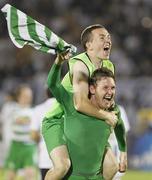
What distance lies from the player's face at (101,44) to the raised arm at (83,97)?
0.20m

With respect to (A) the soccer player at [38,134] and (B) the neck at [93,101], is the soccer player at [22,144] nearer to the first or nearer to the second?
(A) the soccer player at [38,134]

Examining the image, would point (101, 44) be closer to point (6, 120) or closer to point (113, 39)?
point (6, 120)

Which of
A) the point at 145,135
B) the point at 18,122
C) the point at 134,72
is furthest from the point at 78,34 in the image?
the point at 18,122

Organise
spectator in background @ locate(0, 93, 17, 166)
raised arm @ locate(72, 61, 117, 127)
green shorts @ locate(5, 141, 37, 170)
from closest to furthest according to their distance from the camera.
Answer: raised arm @ locate(72, 61, 117, 127) < green shorts @ locate(5, 141, 37, 170) < spectator in background @ locate(0, 93, 17, 166)

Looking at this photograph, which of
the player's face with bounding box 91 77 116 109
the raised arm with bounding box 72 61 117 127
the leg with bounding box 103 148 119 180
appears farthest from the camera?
the leg with bounding box 103 148 119 180

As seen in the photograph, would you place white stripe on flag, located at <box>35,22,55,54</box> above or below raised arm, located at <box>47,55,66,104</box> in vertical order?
above

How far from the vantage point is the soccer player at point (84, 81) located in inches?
305

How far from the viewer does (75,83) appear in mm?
7883

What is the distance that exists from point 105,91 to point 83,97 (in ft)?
0.80

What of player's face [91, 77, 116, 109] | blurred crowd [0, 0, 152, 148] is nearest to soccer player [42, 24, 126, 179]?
player's face [91, 77, 116, 109]

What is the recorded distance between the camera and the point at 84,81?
778 cm

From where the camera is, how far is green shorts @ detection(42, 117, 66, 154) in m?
8.06

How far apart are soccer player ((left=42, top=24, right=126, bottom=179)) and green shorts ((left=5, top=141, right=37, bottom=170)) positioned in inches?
203

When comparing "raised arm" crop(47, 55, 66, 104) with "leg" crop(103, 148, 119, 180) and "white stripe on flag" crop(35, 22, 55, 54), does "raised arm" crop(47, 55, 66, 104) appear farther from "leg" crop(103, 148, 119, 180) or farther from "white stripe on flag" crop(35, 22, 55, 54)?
"leg" crop(103, 148, 119, 180)
